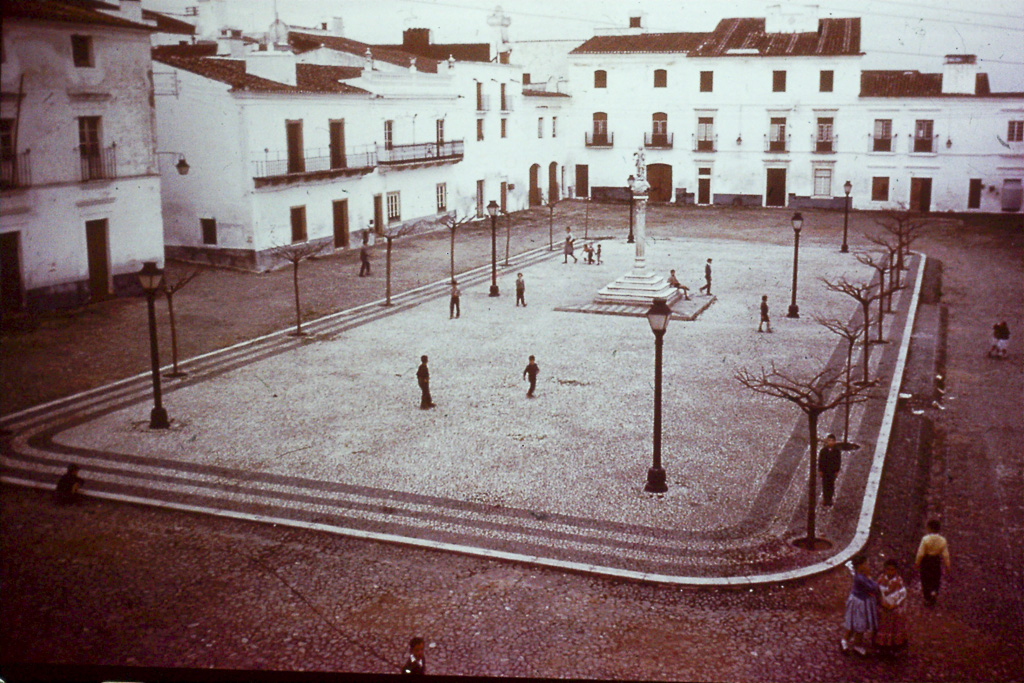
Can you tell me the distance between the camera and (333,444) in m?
13.1

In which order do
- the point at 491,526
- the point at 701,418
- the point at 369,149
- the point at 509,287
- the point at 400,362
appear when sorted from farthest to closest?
the point at 369,149
the point at 509,287
the point at 400,362
the point at 701,418
the point at 491,526

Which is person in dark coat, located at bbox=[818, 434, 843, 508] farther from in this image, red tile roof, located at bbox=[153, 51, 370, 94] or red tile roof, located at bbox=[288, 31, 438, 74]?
red tile roof, located at bbox=[288, 31, 438, 74]

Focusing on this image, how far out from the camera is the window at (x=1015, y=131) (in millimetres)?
18594

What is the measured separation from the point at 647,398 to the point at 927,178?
16317mm

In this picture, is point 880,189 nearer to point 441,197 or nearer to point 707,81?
point 707,81

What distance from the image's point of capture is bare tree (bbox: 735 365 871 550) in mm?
10086

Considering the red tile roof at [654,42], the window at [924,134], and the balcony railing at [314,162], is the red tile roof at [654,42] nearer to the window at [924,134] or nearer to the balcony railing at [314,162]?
the window at [924,134]

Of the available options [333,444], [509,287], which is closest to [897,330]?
[509,287]

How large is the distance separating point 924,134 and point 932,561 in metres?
19.8

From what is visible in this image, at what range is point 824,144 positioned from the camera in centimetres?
3131

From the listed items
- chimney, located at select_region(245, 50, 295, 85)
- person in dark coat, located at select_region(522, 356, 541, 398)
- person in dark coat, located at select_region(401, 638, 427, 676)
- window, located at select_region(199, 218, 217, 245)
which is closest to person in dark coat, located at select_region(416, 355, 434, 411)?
person in dark coat, located at select_region(522, 356, 541, 398)

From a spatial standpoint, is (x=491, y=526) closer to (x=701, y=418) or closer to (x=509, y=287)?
(x=701, y=418)

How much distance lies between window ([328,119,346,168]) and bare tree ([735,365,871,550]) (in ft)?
50.3

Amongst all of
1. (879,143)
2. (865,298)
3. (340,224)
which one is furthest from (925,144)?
(340,224)
